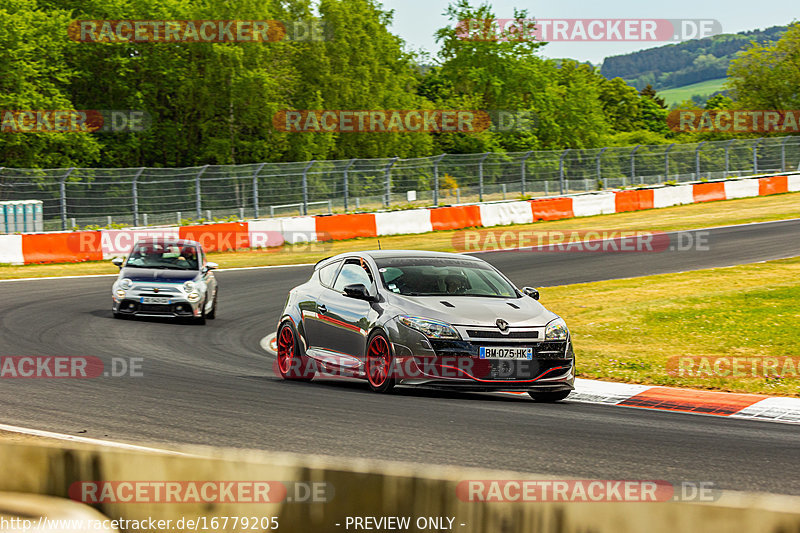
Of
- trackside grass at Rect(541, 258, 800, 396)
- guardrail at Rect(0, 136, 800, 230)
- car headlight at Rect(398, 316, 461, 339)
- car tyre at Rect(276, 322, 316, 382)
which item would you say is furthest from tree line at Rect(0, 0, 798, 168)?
car headlight at Rect(398, 316, 461, 339)

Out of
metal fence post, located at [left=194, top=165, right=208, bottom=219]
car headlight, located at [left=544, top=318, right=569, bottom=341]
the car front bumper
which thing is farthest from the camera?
metal fence post, located at [left=194, top=165, right=208, bottom=219]

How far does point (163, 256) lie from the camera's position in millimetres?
17688

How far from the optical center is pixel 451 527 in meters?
3.69

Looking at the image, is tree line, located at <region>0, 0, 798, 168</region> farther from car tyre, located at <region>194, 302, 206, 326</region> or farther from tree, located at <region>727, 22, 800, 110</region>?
car tyre, located at <region>194, 302, 206, 326</region>

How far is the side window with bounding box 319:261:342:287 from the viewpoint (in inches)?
434

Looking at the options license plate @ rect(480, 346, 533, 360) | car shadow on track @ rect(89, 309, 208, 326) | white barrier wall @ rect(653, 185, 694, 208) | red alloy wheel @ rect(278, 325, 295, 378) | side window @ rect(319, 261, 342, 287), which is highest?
white barrier wall @ rect(653, 185, 694, 208)

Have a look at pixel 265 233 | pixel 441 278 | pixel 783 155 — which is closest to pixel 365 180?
pixel 265 233

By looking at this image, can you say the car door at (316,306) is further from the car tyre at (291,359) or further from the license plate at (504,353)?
the license plate at (504,353)

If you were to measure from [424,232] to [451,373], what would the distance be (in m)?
22.8

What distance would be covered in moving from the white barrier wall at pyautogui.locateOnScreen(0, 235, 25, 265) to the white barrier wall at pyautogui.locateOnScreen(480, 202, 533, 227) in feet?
47.3

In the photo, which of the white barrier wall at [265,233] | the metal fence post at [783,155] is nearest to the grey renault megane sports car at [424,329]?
the white barrier wall at [265,233]

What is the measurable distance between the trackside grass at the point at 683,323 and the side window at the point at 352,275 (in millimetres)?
2908

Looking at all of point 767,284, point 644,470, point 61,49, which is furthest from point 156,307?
point 61,49

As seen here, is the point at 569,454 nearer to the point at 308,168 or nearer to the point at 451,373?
the point at 451,373
